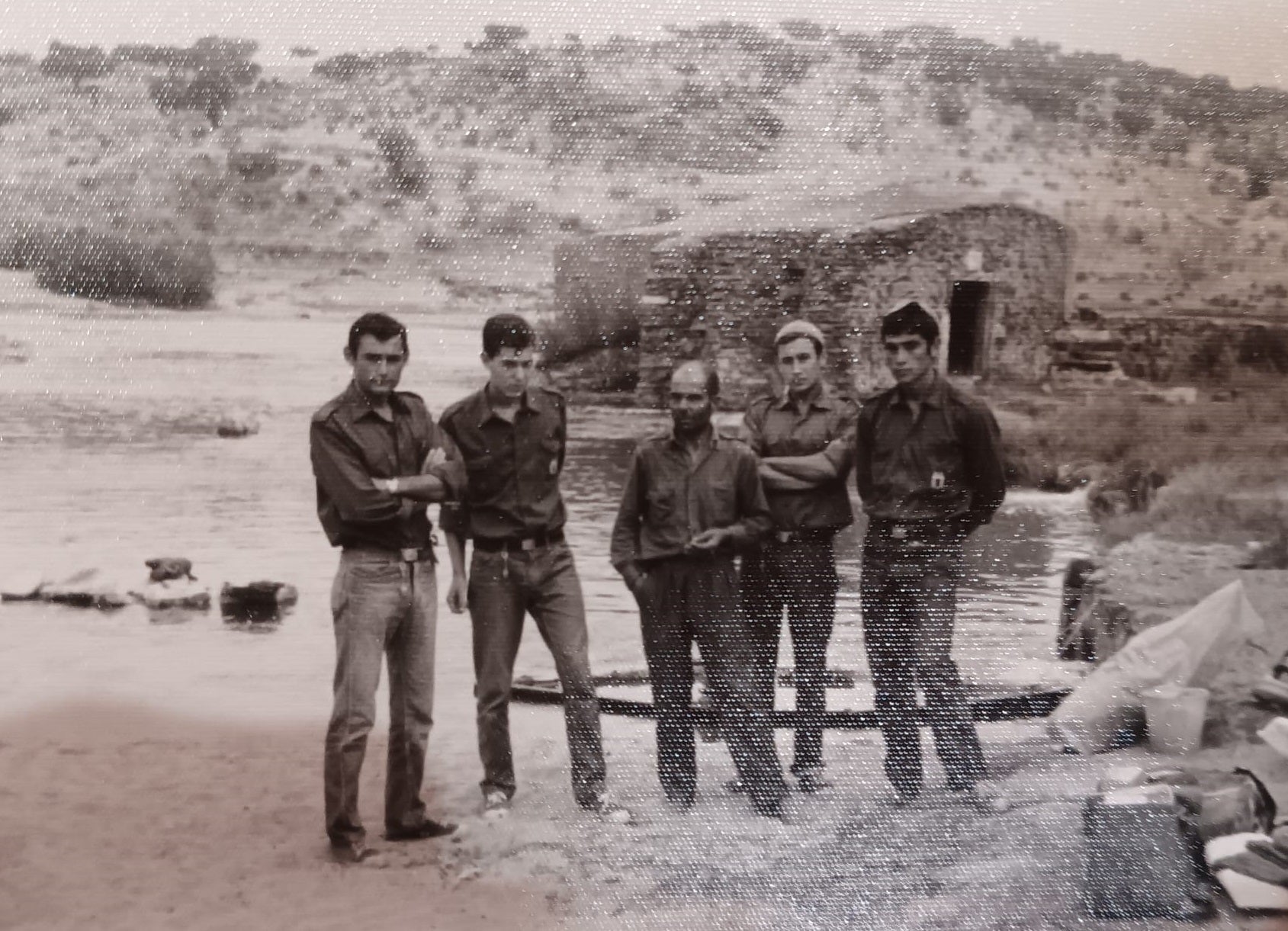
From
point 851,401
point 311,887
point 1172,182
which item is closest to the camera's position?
point 311,887

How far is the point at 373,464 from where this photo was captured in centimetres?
235

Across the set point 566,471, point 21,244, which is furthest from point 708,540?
point 21,244

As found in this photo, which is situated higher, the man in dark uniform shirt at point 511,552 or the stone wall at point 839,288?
the stone wall at point 839,288

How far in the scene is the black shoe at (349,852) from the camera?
94.0 inches

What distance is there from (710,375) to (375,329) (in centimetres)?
71

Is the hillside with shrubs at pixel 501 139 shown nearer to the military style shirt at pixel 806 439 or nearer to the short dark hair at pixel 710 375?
the short dark hair at pixel 710 375

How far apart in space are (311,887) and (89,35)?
186cm

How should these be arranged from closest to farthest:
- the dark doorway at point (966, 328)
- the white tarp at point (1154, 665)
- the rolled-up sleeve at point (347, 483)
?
the rolled-up sleeve at point (347, 483) → the dark doorway at point (966, 328) → the white tarp at point (1154, 665)

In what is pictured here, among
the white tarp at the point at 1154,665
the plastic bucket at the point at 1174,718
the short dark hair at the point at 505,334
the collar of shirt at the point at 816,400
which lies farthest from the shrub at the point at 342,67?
the plastic bucket at the point at 1174,718

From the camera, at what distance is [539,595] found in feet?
7.97

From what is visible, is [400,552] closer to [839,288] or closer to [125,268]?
[125,268]

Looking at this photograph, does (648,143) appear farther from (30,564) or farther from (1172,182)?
(30,564)

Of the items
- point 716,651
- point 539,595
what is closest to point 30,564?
point 539,595

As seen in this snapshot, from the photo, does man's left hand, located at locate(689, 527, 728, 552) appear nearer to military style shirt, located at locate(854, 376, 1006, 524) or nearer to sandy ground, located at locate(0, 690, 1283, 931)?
military style shirt, located at locate(854, 376, 1006, 524)
